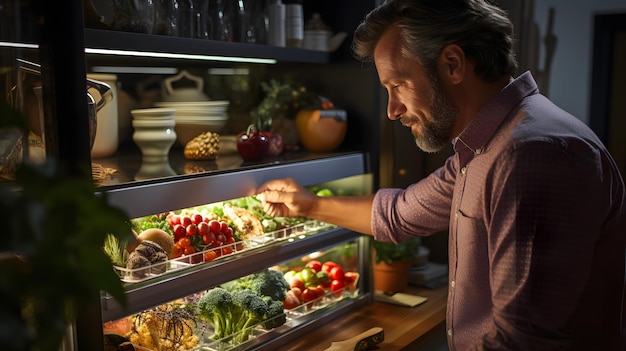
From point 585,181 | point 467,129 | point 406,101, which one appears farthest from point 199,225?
point 585,181

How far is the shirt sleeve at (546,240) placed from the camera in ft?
4.30

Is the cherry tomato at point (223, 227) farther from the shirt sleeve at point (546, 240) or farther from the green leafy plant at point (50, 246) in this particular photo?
the green leafy plant at point (50, 246)

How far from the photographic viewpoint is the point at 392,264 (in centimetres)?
265

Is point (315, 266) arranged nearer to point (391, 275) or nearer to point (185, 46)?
point (391, 275)

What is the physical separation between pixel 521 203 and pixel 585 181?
0.49ft

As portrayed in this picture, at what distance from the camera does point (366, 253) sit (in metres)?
2.49

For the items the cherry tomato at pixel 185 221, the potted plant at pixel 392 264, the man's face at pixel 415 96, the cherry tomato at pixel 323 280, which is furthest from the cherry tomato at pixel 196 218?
the potted plant at pixel 392 264

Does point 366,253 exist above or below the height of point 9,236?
below

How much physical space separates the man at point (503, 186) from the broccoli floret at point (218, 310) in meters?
0.35

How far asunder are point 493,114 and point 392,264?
1.22 metres

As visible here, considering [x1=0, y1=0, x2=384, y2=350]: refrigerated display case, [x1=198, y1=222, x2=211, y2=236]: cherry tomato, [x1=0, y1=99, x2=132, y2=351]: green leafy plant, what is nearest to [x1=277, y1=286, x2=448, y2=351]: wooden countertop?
[x1=0, y1=0, x2=384, y2=350]: refrigerated display case

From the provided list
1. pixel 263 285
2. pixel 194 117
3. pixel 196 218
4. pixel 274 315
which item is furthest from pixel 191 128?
pixel 274 315

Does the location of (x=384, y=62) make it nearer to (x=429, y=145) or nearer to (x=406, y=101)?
(x=406, y=101)

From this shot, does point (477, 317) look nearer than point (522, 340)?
No
